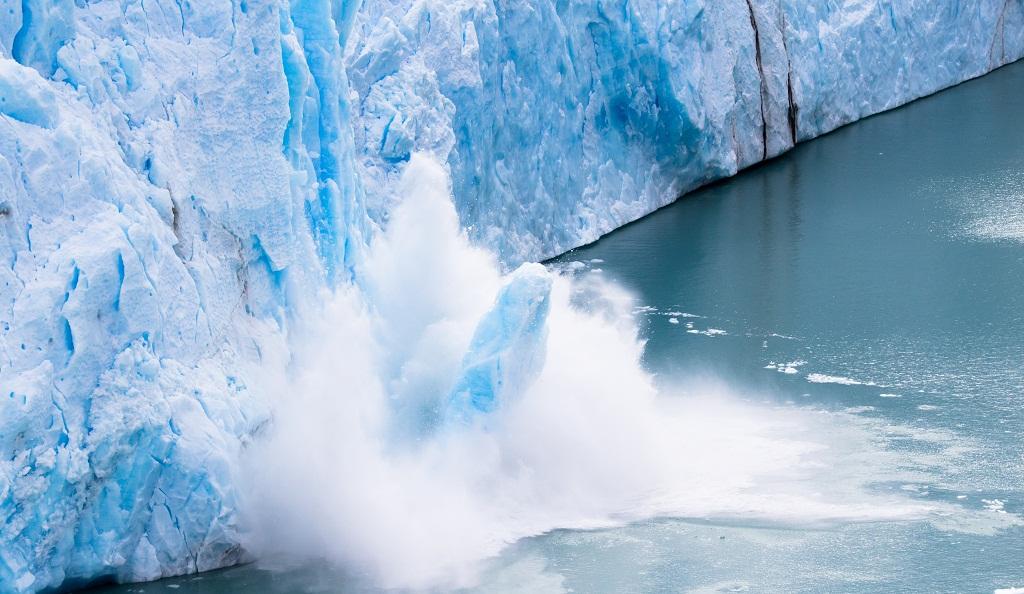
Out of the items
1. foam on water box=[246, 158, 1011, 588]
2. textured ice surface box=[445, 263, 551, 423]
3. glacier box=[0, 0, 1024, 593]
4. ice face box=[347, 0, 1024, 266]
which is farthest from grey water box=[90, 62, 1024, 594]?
textured ice surface box=[445, 263, 551, 423]

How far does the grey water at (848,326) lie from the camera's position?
699 cm

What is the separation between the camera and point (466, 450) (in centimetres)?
775

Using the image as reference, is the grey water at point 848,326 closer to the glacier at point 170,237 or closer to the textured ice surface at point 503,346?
the glacier at point 170,237

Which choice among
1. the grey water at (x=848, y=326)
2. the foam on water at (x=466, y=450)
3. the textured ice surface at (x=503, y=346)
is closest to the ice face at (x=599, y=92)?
the grey water at (x=848, y=326)

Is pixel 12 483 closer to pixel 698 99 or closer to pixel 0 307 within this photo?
pixel 0 307

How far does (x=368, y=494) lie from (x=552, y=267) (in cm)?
544

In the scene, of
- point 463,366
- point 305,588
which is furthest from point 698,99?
point 305,588

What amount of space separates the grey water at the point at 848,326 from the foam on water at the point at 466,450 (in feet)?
0.74

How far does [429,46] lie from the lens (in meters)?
11.2

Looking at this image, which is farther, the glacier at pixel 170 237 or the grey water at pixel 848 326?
the grey water at pixel 848 326

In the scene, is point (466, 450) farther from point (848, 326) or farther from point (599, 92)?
point (599, 92)

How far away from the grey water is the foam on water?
0.74 ft

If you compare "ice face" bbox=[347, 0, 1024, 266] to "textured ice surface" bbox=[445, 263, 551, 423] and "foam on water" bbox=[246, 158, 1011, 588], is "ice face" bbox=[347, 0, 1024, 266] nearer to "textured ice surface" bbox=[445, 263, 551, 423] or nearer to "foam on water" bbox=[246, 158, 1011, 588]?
"foam on water" bbox=[246, 158, 1011, 588]

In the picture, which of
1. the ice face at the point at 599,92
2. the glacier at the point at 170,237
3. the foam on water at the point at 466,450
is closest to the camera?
the glacier at the point at 170,237
